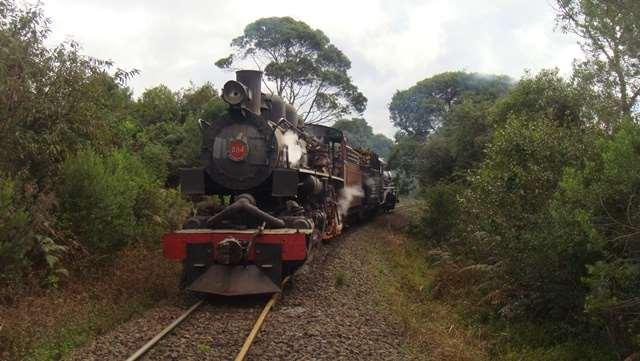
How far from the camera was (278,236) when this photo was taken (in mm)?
8695

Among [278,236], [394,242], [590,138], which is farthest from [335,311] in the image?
[394,242]

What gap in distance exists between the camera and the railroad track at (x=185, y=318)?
237 inches

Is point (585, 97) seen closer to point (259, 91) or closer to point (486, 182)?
point (486, 182)

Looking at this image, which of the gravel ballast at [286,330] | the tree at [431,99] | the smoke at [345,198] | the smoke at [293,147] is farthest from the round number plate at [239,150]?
the tree at [431,99]

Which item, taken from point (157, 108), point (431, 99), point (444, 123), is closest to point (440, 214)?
point (444, 123)

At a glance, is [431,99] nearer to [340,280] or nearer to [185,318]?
[340,280]

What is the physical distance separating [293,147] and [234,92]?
1.71m

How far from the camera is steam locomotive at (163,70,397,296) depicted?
8633mm

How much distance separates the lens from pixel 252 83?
10.1 metres

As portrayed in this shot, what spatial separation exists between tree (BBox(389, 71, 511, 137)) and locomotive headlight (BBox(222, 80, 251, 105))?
2963 centimetres

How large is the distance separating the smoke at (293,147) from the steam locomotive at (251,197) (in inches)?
1.0

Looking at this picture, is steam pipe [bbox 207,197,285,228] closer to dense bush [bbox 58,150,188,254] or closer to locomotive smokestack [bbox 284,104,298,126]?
dense bush [bbox 58,150,188,254]

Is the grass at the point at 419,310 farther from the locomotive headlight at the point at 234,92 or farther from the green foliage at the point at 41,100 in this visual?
the green foliage at the point at 41,100

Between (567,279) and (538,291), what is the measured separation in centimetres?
86
